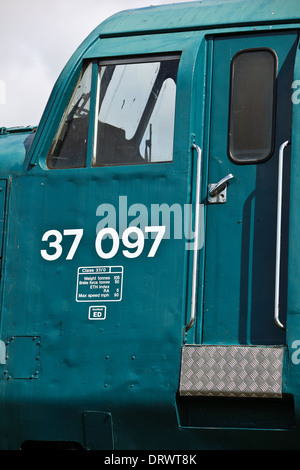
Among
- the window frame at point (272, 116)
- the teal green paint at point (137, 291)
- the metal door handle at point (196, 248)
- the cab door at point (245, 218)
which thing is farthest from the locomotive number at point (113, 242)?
the window frame at point (272, 116)

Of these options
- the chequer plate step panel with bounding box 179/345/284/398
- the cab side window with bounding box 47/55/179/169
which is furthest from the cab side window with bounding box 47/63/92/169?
the chequer plate step panel with bounding box 179/345/284/398

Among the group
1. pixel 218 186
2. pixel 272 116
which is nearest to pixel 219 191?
pixel 218 186

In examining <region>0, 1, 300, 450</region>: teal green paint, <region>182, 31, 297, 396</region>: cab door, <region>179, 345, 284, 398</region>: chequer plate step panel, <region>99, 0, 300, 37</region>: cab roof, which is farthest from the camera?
<region>99, 0, 300, 37</region>: cab roof

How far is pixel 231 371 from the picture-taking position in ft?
16.9

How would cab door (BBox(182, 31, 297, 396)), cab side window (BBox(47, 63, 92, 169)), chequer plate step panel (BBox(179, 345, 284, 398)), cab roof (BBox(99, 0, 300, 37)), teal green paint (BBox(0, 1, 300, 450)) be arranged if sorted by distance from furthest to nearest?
cab side window (BBox(47, 63, 92, 169)) → cab roof (BBox(99, 0, 300, 37)) → teal green paint (BBox(0, 1, 300, 450)) → cab door (BBox(182, 31, 297, 396)) → chequer plate step panel (BBox(179, 345, 284, 398))

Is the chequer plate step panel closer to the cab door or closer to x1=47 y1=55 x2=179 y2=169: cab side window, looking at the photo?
the cab door

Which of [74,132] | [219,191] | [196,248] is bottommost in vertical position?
[196,248]

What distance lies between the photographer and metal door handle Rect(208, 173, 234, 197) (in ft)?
18.0

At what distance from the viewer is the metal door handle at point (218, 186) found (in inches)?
216

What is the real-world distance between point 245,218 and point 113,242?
96cm

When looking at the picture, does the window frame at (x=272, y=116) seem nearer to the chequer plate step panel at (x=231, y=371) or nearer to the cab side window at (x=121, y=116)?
the cab side window at (x=121, y=116)

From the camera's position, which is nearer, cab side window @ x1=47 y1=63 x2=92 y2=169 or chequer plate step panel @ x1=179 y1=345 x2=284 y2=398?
chequer plate step panel @ x1=179 y1=345 x2=284 y2=398

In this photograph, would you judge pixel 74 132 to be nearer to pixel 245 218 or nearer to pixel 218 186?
pixel 218 186

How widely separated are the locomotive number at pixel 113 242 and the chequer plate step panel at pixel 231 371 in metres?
0.78
